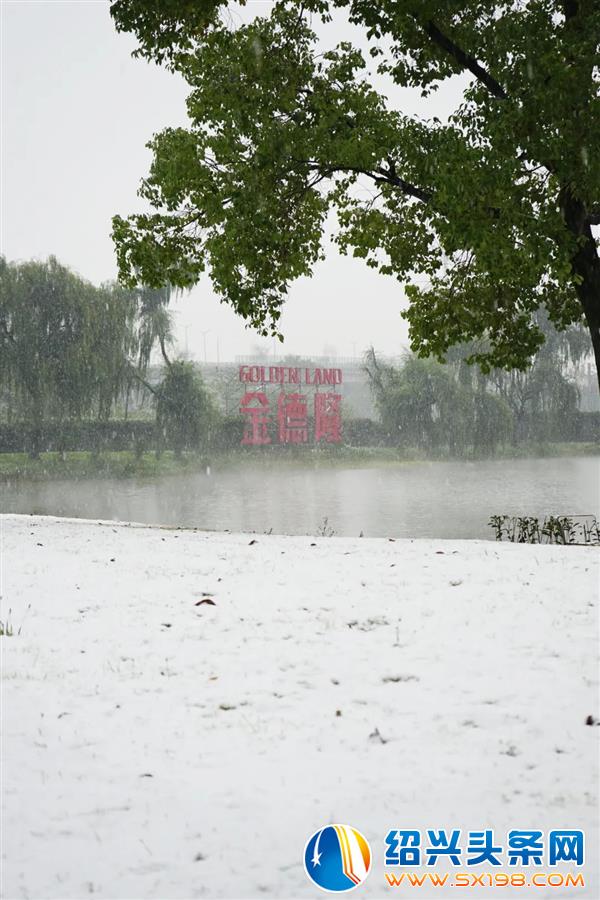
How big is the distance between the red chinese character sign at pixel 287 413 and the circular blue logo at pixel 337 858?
127 feet

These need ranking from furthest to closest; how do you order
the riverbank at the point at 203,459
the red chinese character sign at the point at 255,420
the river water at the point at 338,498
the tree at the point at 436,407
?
the red chinese character sign at the point at 255,420 < the tree at the point at 436,407 < the riverbank at the point at 203,459 < the river water at the point at 338,498

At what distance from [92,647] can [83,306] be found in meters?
28.8

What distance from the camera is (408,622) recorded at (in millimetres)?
6074

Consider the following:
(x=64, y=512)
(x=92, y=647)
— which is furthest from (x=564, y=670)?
(x=64, y=512)

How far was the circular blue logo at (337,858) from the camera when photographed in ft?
9.74

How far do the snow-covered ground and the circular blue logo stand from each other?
50 mm

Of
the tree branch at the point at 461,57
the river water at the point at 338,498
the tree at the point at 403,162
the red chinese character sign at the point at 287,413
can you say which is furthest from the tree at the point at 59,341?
the tree branch at the point at 461,57

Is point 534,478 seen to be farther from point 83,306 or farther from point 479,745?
point 479,745

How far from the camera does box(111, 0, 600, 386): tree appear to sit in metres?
8.77

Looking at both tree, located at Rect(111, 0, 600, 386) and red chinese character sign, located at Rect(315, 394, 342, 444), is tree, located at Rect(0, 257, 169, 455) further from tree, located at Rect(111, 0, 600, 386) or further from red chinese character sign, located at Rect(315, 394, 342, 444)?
tree, located at Rect(111, 0, 600, 386)

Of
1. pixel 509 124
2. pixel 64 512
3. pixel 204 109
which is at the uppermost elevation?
pixel 204 109

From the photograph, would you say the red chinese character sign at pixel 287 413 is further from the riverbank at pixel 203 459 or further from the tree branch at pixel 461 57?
the tree branch at pixel 461 57

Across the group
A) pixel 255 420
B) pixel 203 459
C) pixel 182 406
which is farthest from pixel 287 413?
pixel 182 406

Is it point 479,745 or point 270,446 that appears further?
point 270,446
